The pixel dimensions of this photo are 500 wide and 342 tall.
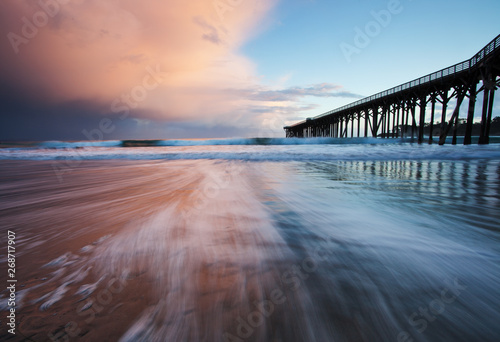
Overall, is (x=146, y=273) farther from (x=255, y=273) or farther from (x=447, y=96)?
(x=447, y=96)

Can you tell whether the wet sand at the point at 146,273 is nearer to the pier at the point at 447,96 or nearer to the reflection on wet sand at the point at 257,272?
the reflection on wet sand at the point at 257,272

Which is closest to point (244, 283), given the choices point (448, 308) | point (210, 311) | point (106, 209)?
point (210, 311)

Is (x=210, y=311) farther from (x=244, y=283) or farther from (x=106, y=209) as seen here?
(x=106, y=209)

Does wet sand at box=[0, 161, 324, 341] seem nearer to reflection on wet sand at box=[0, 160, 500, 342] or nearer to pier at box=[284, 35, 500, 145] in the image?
reflection on wet sand at box=[0, 160, 500, 342]

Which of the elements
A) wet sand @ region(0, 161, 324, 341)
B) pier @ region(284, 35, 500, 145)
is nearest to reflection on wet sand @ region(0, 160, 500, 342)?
wet sand @ region(0, 161, 324, 341)

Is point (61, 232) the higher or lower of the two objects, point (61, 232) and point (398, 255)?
the higher

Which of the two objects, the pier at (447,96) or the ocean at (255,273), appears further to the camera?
the pier at (447,96)

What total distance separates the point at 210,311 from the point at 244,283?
0.63 ft

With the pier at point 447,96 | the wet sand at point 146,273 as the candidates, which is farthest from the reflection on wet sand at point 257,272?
the pier at point 447,96

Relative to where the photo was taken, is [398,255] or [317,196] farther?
[317,196]

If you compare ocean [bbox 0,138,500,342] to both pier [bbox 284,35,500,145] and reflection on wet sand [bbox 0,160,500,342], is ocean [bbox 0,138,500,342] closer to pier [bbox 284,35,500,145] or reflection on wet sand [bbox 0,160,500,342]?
reflection on wet sand [bbox 0,160,500,342]

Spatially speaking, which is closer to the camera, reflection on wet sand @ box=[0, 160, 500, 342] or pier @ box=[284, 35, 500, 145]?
reflection on wet sand @ box=[0, 160, 500, 342]

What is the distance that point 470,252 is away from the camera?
44.4 inches

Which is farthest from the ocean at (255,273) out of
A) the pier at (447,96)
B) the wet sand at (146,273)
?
the pier at (447,96)
